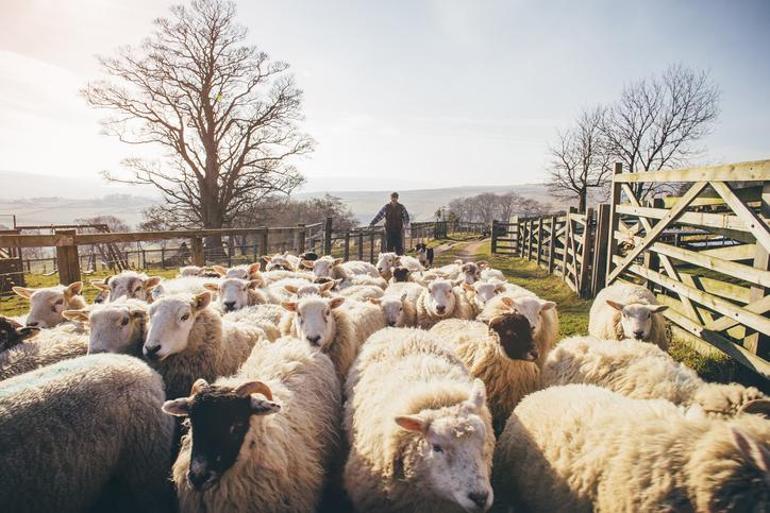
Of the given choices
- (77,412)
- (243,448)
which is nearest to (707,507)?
(243,448)

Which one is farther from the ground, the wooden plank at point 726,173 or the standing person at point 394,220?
the wooden plank at point 726,173

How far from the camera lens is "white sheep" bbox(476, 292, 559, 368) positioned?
15.1 feet

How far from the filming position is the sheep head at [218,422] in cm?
224

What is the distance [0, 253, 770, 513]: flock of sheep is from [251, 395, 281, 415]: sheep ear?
0.04 ft

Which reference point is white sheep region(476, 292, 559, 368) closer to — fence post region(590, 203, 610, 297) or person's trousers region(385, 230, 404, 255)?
fence post region(590, 203, 610, 297)

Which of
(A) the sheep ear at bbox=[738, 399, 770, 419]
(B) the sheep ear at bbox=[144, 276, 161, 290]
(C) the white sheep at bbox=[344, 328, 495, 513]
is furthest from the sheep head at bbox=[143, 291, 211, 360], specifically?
(A) the sheep ear at bbox=[738, 399, 770, 419]

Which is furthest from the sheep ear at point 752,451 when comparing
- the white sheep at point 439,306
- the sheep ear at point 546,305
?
the white sheep at point 439,306

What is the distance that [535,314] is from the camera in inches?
183

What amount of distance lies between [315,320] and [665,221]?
495 centimetres

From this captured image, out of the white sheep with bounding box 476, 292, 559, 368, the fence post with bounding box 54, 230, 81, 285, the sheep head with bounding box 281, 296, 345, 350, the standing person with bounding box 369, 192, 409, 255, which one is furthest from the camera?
the standing person with bounding box 369, 192, 409, 255

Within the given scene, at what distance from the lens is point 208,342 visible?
3.92 meters

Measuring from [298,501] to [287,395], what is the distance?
675 millimetres

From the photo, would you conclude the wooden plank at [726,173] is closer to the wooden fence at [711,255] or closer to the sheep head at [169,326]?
the wooden fence at [711,255]

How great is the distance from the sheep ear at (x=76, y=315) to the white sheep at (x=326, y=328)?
1865 mm
